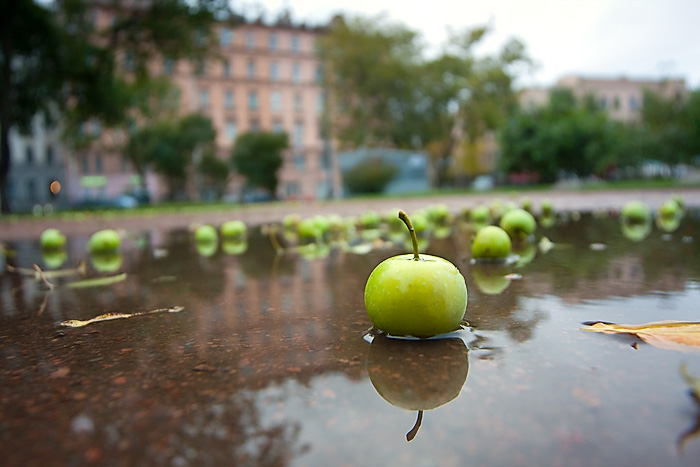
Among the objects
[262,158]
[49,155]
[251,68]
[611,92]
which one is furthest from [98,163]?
[611,92]

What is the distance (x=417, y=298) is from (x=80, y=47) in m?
19.4

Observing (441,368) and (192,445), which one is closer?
(192,445)

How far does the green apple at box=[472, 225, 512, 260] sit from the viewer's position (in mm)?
3877

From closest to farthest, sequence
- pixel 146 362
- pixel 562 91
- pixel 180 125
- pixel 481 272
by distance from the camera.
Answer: pixel 146 362 → pixel 481 272 → pixel 180 125 → pixel 562 91

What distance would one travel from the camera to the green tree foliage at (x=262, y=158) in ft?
125

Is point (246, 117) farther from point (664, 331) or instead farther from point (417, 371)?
point (417, 371)

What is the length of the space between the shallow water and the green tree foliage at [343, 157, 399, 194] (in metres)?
30.5

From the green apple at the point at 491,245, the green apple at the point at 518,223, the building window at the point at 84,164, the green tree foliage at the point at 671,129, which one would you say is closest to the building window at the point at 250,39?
the building window at the point at 84,164

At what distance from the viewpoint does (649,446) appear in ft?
3.51

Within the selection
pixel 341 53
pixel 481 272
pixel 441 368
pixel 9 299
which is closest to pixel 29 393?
pixel 441 368

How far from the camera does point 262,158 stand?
38156 millimetres

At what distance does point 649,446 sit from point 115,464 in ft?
3.47

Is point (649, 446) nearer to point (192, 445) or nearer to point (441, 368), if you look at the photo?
point (441, 368)

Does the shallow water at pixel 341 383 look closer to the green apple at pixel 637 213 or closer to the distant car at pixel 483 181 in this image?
the green apple at pixel 637 213
